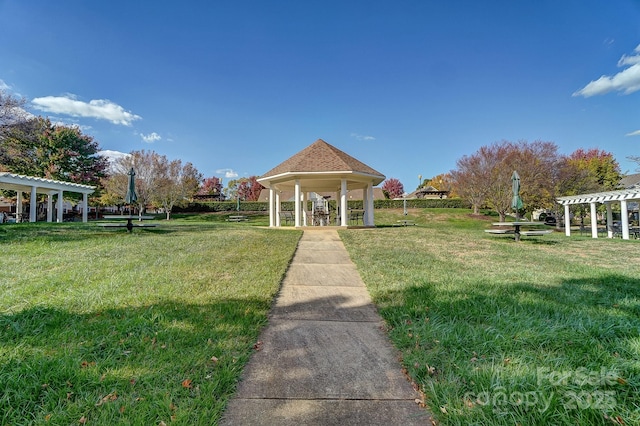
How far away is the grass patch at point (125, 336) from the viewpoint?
1.73 meters

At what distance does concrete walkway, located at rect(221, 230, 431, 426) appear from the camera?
1.75 meters

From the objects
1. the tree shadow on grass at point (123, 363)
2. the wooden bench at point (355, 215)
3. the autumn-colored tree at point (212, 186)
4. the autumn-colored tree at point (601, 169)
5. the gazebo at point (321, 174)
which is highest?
the autumn-colored tree at point (212, 186)

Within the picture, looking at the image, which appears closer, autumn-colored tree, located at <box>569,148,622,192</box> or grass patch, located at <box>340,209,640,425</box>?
grass patch, located at <box>340,209,640,425</box>

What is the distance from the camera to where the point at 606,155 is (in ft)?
111

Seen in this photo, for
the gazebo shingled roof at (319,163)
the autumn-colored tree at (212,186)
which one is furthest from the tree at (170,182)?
the autumn-colored tree at (212,186)

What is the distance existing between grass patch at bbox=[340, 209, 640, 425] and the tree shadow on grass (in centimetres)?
151

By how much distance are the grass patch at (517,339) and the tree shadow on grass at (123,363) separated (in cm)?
151

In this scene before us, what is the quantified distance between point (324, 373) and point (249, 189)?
64.3 metres

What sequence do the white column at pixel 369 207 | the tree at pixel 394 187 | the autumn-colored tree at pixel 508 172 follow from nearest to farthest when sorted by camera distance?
the white column at pixel 369 207
the autumn-colored tree at pixel 508 172
the tree at pixel 394 187

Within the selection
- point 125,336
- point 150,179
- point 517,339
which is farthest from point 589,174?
point 150,179

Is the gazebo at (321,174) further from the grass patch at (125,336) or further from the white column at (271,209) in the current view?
the grass patch at (125,336)

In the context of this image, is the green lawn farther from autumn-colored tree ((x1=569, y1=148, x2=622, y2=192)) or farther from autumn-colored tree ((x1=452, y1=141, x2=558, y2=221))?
autumn-colored tree ((x1=569, y1=148, x2=622, y2=192))

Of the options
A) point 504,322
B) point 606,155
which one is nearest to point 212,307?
point 504,322

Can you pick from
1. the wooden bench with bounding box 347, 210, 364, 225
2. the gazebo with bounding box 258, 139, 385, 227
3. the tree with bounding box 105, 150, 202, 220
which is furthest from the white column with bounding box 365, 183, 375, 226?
the tree with bounding box 105, 150, 202, 220
